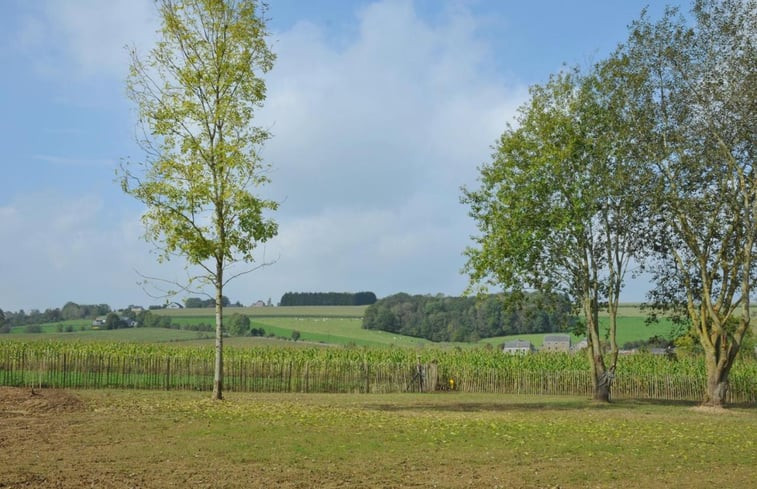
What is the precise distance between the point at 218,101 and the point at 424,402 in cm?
1446

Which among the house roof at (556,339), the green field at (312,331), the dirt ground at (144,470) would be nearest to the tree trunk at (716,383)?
the dirt ground at (144,470)

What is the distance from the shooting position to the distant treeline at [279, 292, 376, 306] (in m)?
129

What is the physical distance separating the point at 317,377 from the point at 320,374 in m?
0.22

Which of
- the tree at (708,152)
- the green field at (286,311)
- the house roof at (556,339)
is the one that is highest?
the tree at (708,152)

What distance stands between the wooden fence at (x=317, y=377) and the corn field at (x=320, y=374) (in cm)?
5

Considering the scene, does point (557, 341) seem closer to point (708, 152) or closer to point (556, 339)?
point (556, 339)

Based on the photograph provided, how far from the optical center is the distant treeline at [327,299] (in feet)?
423

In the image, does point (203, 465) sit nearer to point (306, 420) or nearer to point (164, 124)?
point (306, 420)

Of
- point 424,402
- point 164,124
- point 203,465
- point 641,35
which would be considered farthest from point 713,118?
point 203,465

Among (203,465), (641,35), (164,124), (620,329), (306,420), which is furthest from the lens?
(620,329)

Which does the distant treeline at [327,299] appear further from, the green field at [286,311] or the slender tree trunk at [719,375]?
the slender tree trunk at [719,375]

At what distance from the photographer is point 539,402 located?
32.3 meters

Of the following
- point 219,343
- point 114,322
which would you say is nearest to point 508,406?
point 219,343

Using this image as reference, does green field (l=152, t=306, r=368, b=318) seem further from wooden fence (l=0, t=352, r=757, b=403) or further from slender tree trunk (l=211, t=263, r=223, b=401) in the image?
slender tree trunk (l=211, t=263, r=223, b=401)
